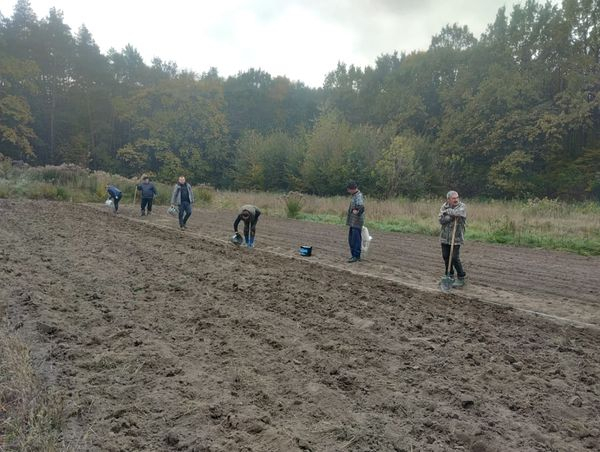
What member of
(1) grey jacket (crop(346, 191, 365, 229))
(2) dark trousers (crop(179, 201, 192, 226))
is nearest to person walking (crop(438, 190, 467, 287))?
(1) grey jacket (crop(346, 191, 365, 229))

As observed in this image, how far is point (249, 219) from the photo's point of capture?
36.4ft

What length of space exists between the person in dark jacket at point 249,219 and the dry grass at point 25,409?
7151 mm

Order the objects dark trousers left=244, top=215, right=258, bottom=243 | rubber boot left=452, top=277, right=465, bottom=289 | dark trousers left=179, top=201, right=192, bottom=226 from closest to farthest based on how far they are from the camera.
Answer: rubber boot left=452, top=277, right=465, bottom=289, dark trousers left=244, top=215, right=258, bottom=243, dark trousers left=179, top=201, right=192, bottom=226

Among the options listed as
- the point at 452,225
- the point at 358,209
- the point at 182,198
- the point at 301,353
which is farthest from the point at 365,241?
the point at 182,198

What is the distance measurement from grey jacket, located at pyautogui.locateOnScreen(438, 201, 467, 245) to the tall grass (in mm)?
6451

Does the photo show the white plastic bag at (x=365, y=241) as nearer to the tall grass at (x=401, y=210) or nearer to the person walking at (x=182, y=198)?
the tall grass at (x=401, y=210)

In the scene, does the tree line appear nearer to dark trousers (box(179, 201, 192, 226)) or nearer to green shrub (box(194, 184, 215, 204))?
green shrub (box(194, 184, 215, 204))

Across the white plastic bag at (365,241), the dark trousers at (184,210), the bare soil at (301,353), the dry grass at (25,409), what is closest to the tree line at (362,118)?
the dark trousers at (184,210)

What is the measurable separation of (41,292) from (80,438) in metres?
3.75

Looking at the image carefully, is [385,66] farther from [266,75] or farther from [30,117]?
[30,117]

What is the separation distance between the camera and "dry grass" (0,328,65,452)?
279 cm

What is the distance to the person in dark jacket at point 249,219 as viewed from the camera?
10836 millimetres

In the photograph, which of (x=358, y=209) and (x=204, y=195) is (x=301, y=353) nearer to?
(x=358, y=209)

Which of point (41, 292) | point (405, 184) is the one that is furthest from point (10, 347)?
point (405, 184)
